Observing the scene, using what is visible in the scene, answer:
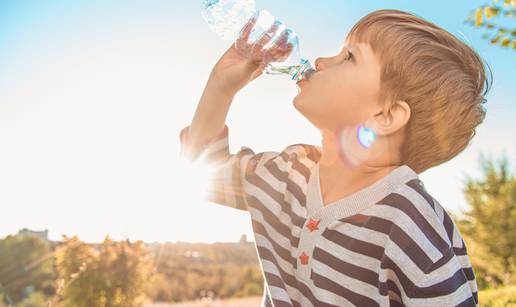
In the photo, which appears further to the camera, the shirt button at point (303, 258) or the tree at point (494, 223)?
the tree at point (494, 223)

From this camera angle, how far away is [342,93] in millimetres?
1719

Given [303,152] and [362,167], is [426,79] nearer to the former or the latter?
[362,167]

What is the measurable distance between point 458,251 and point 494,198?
42.0ft

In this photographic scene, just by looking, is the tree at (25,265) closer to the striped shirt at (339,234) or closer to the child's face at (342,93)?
the striped shirt at (339,234)

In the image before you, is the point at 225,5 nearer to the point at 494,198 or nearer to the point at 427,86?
the point at 427,86

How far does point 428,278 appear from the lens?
1376 mm

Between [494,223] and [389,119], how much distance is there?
12278 millimetres

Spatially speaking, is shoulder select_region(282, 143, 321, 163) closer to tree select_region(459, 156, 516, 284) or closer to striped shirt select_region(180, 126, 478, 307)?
striped shirt select_region(180, 126, 478, 307)

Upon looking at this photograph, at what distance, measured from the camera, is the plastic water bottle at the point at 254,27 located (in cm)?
226

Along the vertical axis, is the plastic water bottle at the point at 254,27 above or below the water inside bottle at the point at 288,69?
above

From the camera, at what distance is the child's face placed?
1.72 m

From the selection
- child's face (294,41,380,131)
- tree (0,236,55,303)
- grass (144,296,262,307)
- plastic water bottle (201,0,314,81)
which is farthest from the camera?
grass (144,296,262,307)

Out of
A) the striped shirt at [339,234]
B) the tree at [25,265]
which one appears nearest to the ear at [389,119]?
the striped shirt at [339,234]

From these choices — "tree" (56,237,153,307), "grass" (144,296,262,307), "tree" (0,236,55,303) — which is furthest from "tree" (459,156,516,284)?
"tree" (0,236,55,303)
